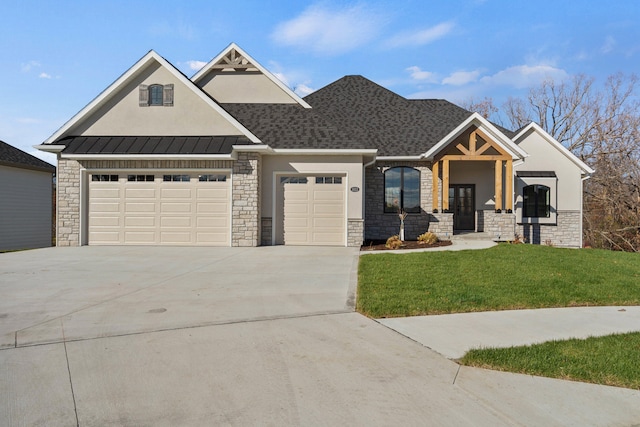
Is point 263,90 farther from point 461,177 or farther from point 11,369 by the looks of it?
point 11,369

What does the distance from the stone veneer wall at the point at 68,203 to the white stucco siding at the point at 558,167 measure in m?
19.4

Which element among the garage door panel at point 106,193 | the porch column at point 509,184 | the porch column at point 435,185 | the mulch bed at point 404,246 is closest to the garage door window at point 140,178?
the garage door panel at point 106,193

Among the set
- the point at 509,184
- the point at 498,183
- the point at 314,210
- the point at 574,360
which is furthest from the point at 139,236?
the point at 509,184

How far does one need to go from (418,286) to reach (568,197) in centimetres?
1634

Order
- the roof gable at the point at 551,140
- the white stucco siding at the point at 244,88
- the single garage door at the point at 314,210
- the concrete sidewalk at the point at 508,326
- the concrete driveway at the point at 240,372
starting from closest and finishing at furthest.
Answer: the concrete driveway at the point at 240,372 < the concrete sidewalk at the point at 508,326 < the single garage door at the point at 314,210 < the white stucco siding at the point at 244,88 < the roof gable at the point at 551,140

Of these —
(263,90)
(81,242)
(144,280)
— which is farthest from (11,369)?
(263,90)

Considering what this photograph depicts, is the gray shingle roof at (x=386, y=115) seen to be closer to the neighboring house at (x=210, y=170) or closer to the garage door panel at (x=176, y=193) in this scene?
the neighboring house at (x=210, y=170)

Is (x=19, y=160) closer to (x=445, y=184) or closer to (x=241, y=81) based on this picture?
(x=241, y=81)

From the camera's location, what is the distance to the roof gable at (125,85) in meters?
15.1

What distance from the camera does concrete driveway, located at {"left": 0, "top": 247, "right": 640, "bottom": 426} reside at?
3219mm

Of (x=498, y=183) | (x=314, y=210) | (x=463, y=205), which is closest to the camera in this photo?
(x=314, y=210)

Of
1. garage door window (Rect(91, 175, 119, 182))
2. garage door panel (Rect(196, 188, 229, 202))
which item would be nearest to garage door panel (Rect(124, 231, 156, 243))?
garage door window (Rect(91, 175, 119, 182))

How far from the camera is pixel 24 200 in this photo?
863 inches

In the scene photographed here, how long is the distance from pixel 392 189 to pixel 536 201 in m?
7.63
